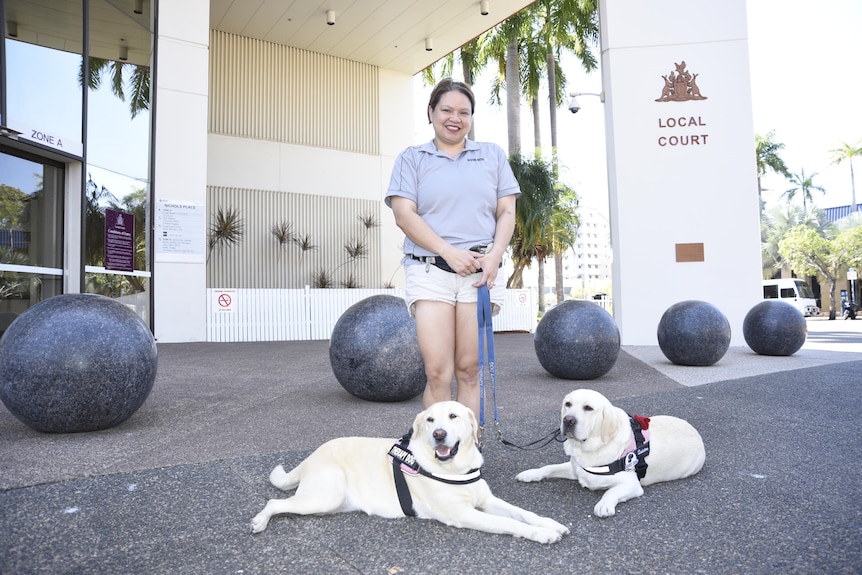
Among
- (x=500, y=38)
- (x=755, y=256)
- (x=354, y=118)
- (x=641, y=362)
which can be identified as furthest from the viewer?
(x=500, y=38)

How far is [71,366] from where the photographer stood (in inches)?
173

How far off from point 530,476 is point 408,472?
0.98m

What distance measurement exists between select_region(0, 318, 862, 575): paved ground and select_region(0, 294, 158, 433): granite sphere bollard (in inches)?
7.7

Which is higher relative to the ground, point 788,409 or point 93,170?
point 93,170

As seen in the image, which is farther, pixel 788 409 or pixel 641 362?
pixel 641 362

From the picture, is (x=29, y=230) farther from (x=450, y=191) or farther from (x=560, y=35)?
(x=560, y=35)

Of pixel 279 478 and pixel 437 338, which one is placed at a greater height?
pixel 437 338

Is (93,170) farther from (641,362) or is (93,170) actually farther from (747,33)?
(747,33)

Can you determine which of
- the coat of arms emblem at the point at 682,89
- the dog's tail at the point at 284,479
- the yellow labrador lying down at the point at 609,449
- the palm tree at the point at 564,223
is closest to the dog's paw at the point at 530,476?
the yellow labrador lying down at the point at 609,449

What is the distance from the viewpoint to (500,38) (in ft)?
Answer: 85.8

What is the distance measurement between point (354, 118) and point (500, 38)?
25.5 feet

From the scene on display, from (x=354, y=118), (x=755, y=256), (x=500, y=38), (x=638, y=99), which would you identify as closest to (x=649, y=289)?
(x=755, y=256)

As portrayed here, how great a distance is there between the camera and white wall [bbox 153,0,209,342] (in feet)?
47.2

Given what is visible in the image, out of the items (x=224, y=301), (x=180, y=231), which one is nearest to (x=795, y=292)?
(x=224, y=301)
